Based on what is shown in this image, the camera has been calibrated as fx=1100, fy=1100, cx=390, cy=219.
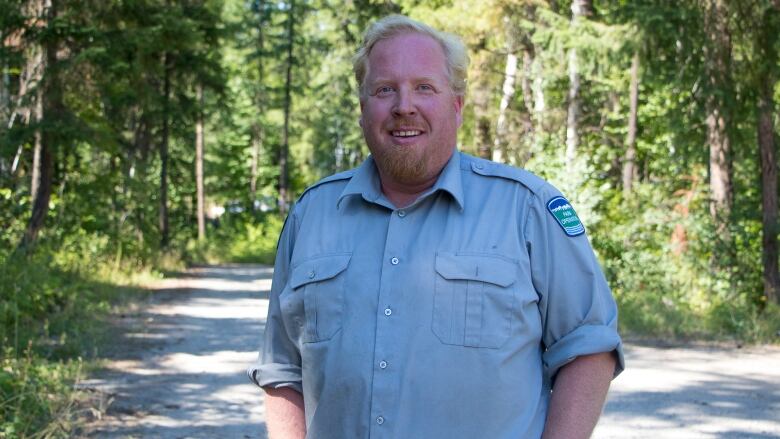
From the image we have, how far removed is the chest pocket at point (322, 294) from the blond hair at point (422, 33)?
0.51 metres

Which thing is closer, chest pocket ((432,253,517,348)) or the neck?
chest pocket ((432,253,517,348))

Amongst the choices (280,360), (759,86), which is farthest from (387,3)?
(280,360)

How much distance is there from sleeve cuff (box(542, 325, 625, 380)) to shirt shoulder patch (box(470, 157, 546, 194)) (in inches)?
15.5

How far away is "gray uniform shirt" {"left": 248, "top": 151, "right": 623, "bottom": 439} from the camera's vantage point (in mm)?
2799

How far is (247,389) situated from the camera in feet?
32.5

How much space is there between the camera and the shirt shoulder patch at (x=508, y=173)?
2949 millimetres

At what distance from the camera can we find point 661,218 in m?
18.3

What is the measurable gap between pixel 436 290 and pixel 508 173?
39 centimetres

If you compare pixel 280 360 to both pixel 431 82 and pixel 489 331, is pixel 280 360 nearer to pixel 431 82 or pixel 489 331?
pixel 489 331

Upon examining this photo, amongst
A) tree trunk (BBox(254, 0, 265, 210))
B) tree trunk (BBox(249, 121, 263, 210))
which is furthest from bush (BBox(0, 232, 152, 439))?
tree trunk (BBox(249, 121, 263, 210))

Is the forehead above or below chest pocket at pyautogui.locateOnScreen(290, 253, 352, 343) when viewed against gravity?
above

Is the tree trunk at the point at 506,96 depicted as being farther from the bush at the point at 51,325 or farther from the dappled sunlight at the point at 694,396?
the dappled sunlight at the point at 694,396

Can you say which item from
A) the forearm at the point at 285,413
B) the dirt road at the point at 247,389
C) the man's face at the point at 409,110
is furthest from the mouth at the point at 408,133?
the dirt road at the point at 247,389

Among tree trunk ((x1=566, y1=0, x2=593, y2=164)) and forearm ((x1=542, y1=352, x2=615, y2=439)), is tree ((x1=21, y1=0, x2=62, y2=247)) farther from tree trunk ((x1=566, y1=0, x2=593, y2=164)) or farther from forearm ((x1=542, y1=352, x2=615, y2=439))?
forearm ((x1=542, y1=352, x2=615, y2=439))
